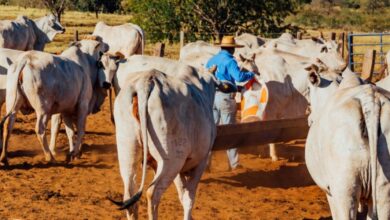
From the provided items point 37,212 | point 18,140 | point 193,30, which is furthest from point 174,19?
point 37,212

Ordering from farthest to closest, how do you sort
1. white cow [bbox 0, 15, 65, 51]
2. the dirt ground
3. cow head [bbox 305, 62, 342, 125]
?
white cow [bbox 0, 15, 65, 51], the dirt ground, cow head [bbox 305, 62, 342, 125]

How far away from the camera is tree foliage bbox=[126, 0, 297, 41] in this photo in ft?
96.3

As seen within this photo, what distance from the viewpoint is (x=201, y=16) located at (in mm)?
29453

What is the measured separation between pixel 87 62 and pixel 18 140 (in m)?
2.27

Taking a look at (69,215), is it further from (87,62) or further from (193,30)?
(193,30)

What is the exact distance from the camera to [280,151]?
45.8ft

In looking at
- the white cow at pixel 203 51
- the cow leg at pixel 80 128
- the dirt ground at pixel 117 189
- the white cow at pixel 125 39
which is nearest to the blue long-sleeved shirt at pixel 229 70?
the white cow at pixel 203 51

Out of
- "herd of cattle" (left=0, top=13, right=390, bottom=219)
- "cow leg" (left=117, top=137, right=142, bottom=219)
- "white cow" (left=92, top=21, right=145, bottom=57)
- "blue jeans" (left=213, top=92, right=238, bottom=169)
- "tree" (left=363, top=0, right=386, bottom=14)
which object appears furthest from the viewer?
"tree" (left=363, top=0, right=386, bottom=14)

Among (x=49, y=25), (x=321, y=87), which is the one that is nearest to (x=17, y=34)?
(x=49, y=25)

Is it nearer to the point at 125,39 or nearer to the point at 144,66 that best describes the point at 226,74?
the point at 144,66

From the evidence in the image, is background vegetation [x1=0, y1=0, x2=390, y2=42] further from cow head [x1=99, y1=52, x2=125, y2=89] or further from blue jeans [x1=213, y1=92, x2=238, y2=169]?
blue jeans [x1=213, y1=92, x2=238, y2=169]

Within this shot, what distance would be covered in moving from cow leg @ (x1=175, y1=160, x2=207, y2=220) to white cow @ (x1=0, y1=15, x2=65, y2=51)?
14.3 m

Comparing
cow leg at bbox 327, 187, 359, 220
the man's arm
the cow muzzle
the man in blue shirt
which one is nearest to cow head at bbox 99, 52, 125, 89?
the cow muzzle

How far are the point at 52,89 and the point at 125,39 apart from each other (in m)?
11.2
